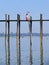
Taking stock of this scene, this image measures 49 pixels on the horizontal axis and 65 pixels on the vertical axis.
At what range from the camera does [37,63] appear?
28.7 m

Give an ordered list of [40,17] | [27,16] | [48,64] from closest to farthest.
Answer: [40,17] → [27,16] → [48,64]

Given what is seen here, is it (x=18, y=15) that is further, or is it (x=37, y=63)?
(x=37, y=63)

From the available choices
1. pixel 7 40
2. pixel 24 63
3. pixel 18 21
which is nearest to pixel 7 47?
pixel 7 40

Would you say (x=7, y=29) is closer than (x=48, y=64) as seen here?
Yes

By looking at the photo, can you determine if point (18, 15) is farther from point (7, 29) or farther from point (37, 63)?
point (37, 63)

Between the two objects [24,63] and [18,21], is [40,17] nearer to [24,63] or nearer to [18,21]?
[18,21]

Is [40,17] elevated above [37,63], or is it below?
above

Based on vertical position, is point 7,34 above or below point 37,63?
above

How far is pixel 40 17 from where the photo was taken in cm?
2388

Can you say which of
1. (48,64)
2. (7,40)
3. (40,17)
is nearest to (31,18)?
(40,17)

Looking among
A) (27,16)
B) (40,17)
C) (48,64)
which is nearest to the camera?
(40,17)

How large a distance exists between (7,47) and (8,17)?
2.28 m

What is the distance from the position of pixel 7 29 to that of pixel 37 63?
523 cm

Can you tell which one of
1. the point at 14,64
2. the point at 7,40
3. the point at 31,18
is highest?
the point at 31,18
